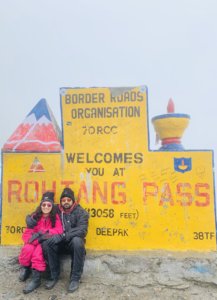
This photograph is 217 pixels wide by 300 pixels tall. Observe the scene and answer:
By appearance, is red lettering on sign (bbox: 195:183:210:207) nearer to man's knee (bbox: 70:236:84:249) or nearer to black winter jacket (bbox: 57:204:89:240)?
black winter jacket (bbox: 57:204:89:240)

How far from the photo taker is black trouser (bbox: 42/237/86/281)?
171 inches

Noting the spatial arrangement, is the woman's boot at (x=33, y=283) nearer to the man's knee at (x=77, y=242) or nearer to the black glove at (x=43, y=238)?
the black glove at (x=43, y=238)

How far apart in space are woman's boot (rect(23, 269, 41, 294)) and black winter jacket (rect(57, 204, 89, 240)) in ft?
1.90

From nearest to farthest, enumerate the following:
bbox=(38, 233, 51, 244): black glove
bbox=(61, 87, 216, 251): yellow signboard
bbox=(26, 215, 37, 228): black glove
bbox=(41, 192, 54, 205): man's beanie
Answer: bbox=(38, 233, 51, 244): black glove, bbox=(26, 215, 37, 228): black glove, bbox=(41, 192, 54, 205): man's beanie, bbox=(61, 87, 216, 251): yellow signboard

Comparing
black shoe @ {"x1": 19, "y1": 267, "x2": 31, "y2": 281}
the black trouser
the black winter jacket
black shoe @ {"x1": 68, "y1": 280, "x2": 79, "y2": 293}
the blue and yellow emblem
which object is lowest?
black shoe @ {"x1": 68, "y1": 280, "x2": 79, "y2": 293}

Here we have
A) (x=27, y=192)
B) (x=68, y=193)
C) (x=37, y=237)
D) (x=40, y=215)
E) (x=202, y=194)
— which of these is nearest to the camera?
(x=37, y=237)

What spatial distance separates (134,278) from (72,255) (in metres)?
0.86

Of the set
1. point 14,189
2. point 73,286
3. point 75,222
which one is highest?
point 14,189

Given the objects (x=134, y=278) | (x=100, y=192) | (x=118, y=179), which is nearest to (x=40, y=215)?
(x=100, y=192)

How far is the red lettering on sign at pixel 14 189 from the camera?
5.25m

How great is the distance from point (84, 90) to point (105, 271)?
8.30ft

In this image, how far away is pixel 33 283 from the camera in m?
4.38

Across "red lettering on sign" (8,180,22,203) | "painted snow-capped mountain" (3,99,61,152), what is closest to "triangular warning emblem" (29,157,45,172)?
"painted snow-capped mountain" (3,99,61,152)

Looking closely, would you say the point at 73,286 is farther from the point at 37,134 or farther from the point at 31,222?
the point at 37,134
